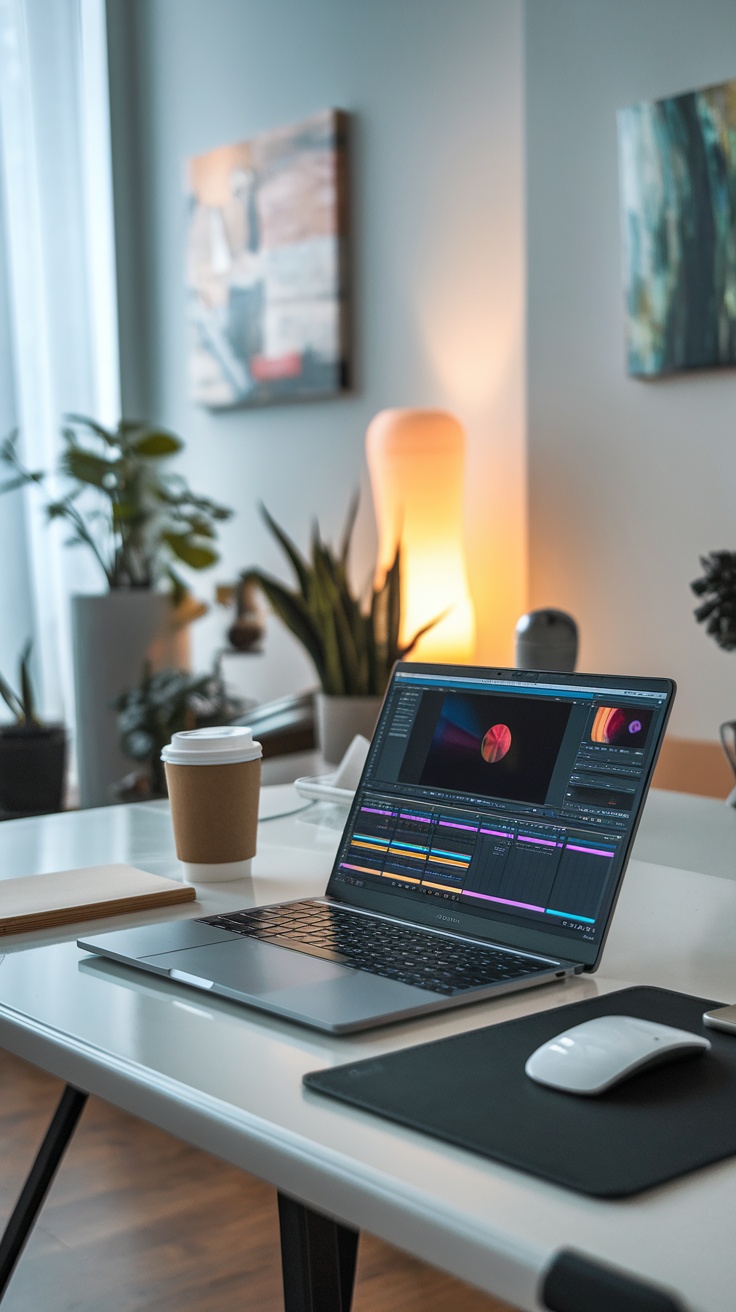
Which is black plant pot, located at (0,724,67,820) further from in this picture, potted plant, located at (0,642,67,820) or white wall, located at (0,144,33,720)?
white wall, located at (0,144,33,720)

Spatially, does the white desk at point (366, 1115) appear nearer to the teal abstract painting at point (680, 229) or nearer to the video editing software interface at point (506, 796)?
the video editing software interface at point (506, 796)

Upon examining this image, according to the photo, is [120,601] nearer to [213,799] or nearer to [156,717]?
[156,717]

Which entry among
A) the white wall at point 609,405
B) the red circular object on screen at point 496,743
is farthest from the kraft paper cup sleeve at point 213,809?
the white wall at point 609,405

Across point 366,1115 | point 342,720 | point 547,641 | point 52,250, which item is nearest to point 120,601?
point 52,250

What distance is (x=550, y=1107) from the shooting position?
60cm

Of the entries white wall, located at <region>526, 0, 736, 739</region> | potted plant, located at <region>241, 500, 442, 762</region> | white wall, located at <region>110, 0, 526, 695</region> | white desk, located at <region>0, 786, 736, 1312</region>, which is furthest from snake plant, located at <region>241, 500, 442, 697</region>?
white desk, located at <region>0, 786, 736, 1312</region>

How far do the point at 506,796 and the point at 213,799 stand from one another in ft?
0.89

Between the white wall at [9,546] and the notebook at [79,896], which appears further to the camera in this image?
the white wall at [9,546]

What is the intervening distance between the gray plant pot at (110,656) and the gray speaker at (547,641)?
234 cm

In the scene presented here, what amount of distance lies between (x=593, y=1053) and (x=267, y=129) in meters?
3.64

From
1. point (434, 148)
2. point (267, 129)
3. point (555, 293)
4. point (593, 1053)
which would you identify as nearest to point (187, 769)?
point (593, 1053)

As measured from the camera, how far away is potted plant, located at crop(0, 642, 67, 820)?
362 cm

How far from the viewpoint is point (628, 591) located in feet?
9.21

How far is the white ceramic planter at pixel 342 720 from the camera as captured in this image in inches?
92.6
